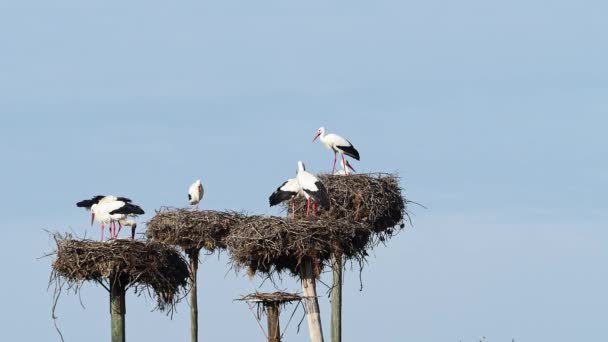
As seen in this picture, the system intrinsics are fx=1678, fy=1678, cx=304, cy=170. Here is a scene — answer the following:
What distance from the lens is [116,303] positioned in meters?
24.9

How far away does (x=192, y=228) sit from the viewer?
29.6 m

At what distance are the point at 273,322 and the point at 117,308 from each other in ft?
10.8

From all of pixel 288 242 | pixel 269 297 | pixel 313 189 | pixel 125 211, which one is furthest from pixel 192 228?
pixel 269 297

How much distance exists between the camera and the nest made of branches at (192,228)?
29562mm

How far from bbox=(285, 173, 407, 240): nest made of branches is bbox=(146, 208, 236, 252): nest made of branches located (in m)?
1.37

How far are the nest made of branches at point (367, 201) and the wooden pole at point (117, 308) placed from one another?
14.6 feet

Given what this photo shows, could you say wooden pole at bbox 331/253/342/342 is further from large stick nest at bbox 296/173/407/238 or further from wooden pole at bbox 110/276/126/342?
wooden pole at bbox 110/276/126/342

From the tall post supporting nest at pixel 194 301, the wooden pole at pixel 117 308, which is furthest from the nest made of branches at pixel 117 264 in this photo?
the tall post supporting nest at pixel 194 301

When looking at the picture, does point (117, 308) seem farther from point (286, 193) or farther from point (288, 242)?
point (286, 193)

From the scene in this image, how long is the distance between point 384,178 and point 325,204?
1737mm

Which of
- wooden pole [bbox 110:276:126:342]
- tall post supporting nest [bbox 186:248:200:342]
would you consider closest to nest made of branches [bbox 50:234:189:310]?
wooden pole [bbox 110:276:126:342]

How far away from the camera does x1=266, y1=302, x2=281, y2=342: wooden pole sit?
22.4 m

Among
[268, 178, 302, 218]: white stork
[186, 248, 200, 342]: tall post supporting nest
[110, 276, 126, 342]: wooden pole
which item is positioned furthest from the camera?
[186, 248, 200, 342]: tall post supporting nest

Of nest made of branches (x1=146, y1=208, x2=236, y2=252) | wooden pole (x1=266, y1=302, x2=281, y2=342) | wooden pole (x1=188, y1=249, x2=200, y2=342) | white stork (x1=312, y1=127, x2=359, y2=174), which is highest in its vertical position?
white stork (x1=312, y1=127, x2=359, y2=174)
